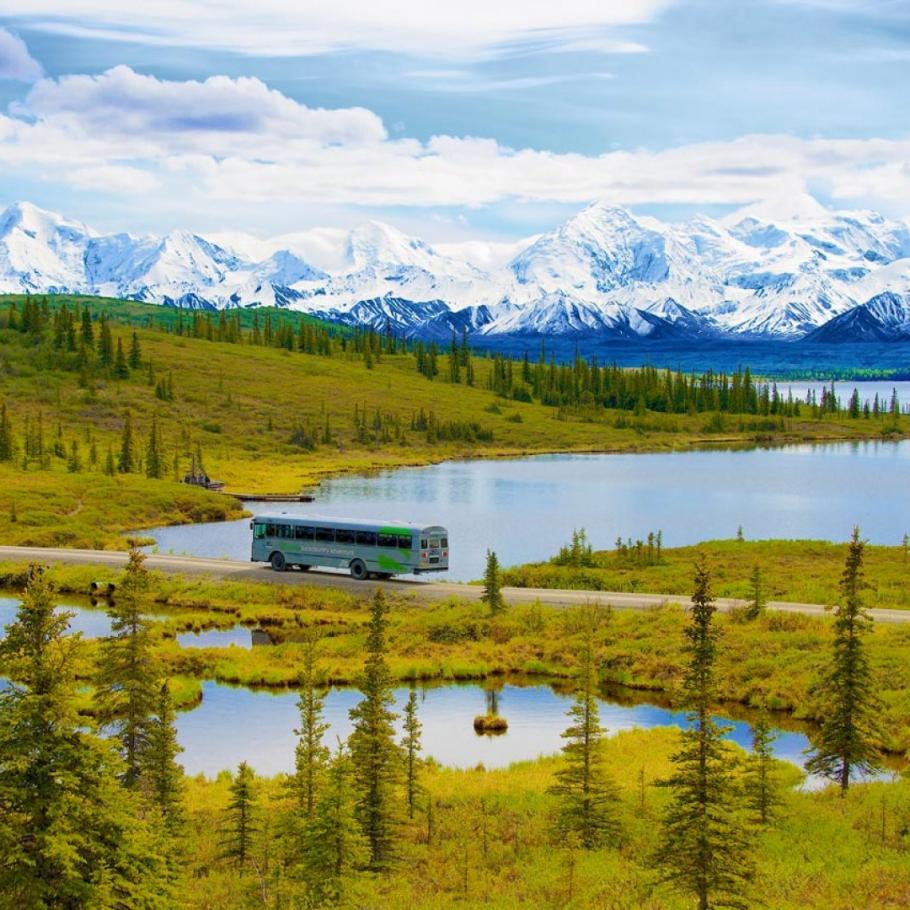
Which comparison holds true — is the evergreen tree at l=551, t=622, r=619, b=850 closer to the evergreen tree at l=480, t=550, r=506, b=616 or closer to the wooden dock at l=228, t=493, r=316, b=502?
the evergreen tree at l=480, t=550, r=506, b=616

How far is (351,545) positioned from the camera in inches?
3002

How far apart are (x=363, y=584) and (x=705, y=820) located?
165 ft

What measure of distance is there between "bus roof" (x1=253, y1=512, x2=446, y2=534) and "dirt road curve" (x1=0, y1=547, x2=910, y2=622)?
3.44 m

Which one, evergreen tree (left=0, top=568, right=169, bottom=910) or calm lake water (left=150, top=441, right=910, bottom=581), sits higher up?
evergreen tree (left=0, top=568, right=169, bottom=910)

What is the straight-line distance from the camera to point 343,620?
6556cm

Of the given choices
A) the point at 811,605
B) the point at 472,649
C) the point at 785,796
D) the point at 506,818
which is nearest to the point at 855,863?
the point at 785,796

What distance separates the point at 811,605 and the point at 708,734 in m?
42.0

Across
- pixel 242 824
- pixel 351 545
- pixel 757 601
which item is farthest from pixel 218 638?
pixel 242 824

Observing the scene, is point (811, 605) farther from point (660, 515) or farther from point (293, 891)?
point (660, 515)

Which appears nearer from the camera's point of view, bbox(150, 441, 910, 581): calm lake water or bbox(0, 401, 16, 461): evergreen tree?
bbox(150, 441, 910, 581): calm lake water

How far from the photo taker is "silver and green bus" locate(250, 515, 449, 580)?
73.3m

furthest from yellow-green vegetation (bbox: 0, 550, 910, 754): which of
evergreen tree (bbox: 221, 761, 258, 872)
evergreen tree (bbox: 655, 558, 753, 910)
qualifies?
evergreen tree (bbox: 655, 558, 753, 910)

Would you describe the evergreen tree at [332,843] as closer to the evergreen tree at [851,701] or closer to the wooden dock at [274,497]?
the evergreen tree at [851,701]

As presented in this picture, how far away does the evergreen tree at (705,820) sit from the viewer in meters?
25.1
